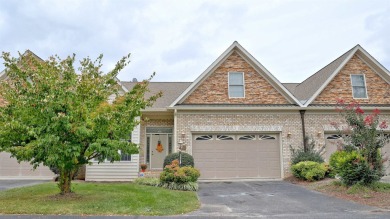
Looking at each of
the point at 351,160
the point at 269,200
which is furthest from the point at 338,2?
the point at 269,200

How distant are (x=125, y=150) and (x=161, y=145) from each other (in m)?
7.94

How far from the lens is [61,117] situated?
25.4 ft

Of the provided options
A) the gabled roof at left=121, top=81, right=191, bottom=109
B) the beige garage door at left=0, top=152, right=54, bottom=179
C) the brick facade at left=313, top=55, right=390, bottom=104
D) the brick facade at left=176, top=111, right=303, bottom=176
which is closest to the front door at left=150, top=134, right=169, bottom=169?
the gabled roof at left=121, top=81, right=191, bottom=109

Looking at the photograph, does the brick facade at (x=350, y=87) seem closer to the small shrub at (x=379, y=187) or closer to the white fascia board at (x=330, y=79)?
the white fascia board at (x=330, y=79)

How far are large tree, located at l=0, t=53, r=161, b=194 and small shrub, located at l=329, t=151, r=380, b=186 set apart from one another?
7.71m

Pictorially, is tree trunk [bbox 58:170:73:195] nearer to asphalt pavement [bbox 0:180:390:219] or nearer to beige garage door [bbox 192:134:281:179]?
asphalt pavement [bbox 0:180:390:219]

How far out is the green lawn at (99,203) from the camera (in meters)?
7.71

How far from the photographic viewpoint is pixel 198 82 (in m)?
16.0

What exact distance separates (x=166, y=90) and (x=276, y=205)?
40.7 feet

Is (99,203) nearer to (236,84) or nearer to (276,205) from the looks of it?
(276,205)

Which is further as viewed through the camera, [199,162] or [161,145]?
[161,145]

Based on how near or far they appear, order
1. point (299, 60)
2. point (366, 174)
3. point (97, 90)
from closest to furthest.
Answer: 1. point (97, 90)
2. point (366, 174)
3. point (299, 60)

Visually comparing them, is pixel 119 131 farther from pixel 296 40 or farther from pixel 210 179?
pixel 296 40

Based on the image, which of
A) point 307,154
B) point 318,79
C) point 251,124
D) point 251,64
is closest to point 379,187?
point 307,154
